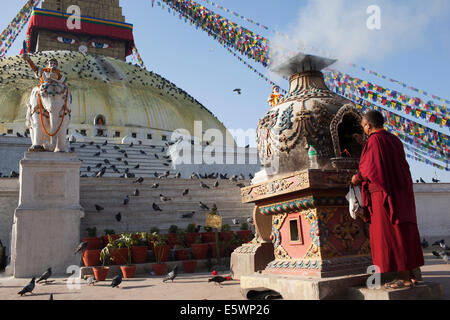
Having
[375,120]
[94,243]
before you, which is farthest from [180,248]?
[375,120]

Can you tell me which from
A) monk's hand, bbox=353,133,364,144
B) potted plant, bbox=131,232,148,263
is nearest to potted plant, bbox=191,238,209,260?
potted plant, bbox=131,232,148,263

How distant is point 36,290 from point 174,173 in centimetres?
1299

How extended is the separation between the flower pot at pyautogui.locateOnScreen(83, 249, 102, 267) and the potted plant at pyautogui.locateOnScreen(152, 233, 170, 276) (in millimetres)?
1022

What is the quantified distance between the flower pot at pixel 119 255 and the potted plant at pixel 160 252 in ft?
1.80

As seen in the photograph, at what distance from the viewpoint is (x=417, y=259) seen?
3.46 meters

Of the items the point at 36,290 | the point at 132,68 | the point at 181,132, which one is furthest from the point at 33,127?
the point at 132,68

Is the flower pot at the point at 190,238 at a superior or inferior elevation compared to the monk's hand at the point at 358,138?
inferior

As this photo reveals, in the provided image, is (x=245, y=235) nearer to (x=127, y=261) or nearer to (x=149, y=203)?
(x=127, y=261)

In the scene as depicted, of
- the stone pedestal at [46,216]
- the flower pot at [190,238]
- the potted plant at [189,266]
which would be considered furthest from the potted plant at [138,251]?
the stone pedestal at [46,216]

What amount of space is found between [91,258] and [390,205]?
559cm

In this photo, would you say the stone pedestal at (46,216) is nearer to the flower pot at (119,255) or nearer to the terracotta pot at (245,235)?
the flower pot at (119,255)

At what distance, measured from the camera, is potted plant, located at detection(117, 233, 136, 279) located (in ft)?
23.1

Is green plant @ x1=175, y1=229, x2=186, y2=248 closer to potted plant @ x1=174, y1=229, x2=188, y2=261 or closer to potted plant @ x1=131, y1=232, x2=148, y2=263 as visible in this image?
potted plant @ x1=174, y1=229, x2=188, y2=261

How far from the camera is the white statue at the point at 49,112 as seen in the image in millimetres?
9258
